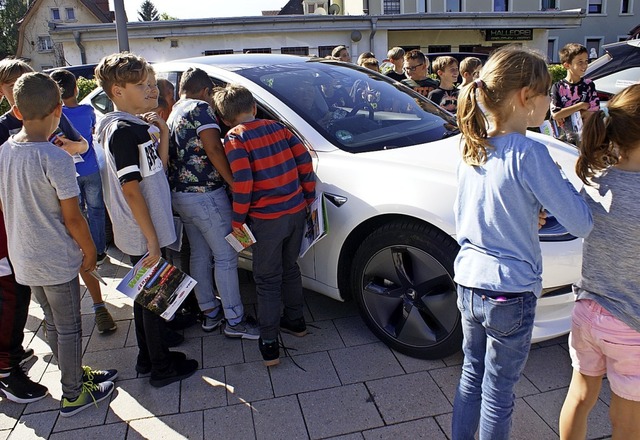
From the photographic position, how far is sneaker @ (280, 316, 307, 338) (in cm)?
328

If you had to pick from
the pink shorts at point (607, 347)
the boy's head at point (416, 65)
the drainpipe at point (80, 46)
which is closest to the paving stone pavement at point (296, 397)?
the pink shorts at point (607, 347)

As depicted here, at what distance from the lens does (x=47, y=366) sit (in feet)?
10.3

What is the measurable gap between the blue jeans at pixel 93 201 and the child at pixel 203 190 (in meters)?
1.42

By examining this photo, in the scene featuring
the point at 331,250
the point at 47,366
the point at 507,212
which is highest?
the point at 507,212

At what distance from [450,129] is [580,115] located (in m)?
2.39

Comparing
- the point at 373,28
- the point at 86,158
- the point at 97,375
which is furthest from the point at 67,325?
the point at 373,28

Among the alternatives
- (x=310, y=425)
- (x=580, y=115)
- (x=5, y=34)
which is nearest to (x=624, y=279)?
(x=310, y=425)

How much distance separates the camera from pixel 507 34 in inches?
1060

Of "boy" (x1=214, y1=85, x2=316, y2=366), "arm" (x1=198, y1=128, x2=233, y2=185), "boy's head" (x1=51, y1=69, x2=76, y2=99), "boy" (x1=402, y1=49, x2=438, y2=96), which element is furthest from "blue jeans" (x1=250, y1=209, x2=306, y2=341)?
"boy" (x1=402, y1=49, x2=438, y2=96)

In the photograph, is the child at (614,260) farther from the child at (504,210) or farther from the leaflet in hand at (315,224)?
the leaflet in hand at (315,224)

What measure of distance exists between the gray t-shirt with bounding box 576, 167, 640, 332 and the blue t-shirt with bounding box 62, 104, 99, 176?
3.58m

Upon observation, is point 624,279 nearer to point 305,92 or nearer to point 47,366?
point 305,92

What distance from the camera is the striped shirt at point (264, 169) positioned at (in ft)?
9.03

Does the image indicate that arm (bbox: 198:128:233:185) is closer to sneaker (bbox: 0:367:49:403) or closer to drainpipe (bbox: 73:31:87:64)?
sneaker (bbox: 0:367:49:403)
